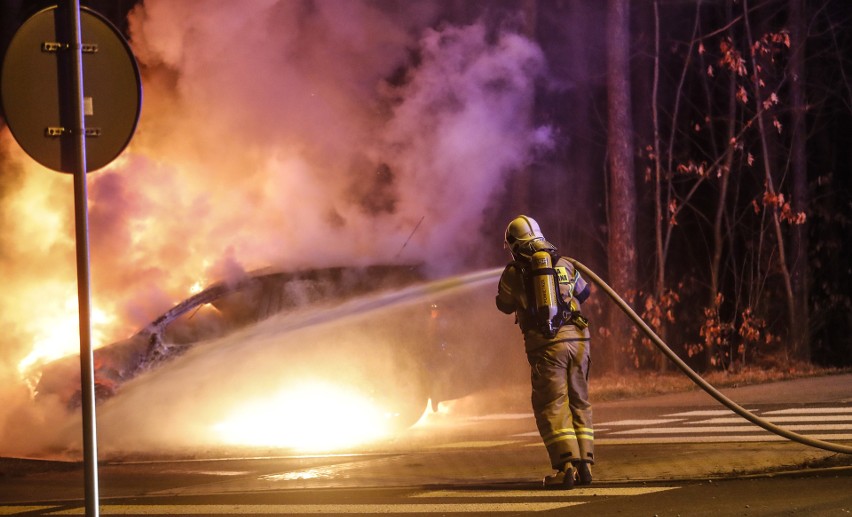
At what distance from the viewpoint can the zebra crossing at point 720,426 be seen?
10062 mm

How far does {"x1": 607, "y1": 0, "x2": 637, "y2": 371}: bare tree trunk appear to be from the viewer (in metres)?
17.8

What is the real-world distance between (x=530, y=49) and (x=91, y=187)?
6.71 meters

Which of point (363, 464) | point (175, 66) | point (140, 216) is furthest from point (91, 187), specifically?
point (363, 464)

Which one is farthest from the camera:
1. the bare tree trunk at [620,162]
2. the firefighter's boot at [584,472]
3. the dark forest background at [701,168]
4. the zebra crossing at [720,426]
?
the dark forest background at [701,168]

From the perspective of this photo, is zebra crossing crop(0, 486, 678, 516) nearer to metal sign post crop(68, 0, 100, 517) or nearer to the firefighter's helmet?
the firefighter's helmet

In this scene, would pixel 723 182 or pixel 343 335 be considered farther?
pixel 723 182

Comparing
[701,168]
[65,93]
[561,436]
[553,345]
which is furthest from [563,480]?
→ [701,168]

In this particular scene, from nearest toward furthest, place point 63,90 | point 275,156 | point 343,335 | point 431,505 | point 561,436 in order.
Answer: point 63,90 → point 431,505 → point 561,436 → point 343,335 → point 275,156

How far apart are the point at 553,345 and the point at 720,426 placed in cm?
390

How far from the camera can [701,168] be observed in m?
19.2

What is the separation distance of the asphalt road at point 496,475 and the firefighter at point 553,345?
0.88 feet

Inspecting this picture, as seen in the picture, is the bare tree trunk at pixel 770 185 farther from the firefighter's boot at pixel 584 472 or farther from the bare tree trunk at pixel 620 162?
the firefighter's boot at pixel 584 472

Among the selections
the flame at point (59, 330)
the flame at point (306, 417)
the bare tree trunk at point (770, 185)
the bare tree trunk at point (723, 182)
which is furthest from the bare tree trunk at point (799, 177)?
the flame at point (59, 330)

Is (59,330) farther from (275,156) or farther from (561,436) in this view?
(561,436)
